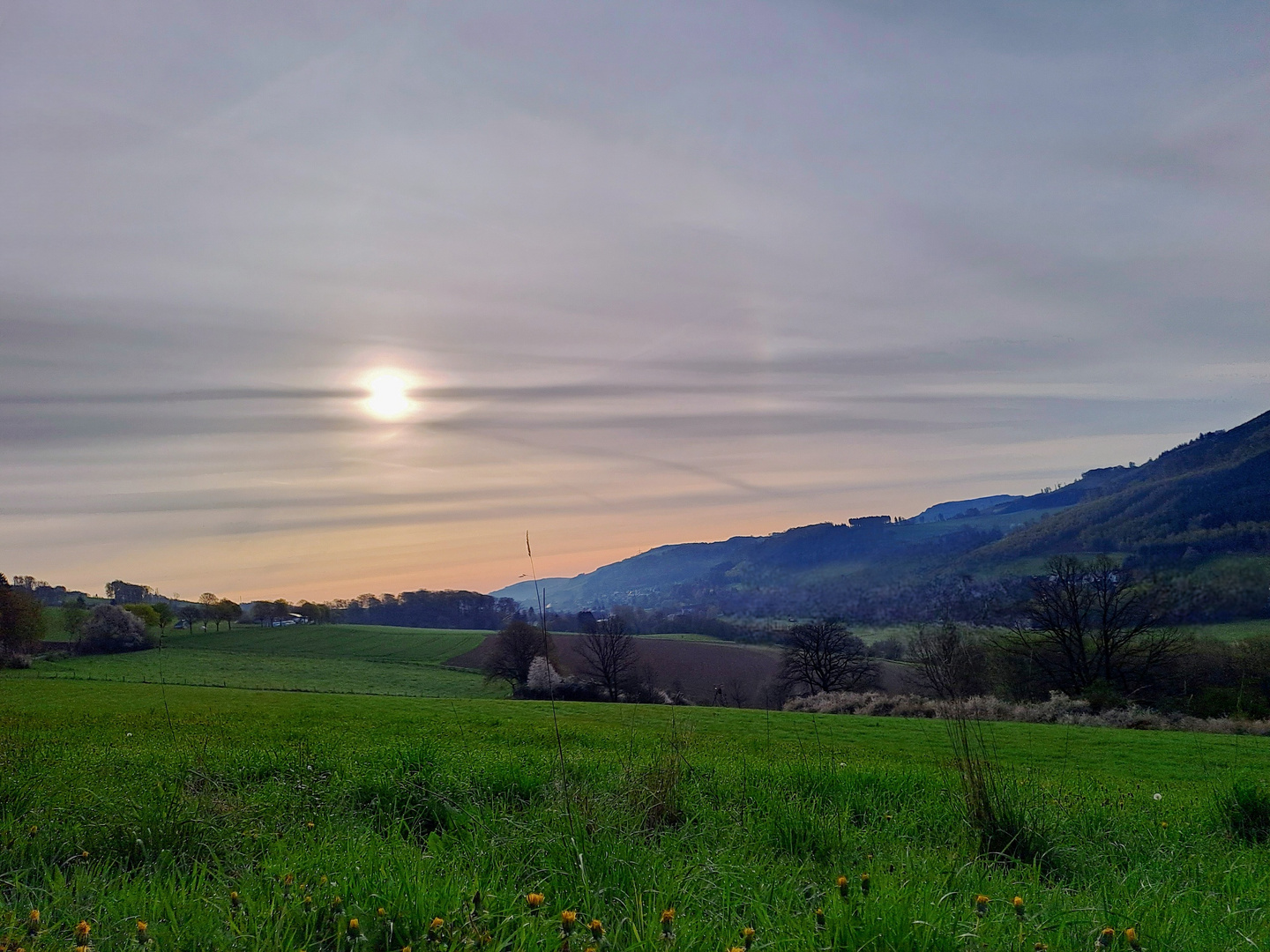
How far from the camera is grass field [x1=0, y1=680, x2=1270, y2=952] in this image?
3648mm

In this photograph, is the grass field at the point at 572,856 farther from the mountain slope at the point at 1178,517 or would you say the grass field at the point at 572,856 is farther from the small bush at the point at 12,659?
the mountain slope at the point at 1178,517

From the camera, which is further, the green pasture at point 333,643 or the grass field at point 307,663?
the green pasture at point 333,643

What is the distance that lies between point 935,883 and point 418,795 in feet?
14.8

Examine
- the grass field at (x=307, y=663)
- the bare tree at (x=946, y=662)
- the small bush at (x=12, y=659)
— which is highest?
the bare tree at (x=946, y=662)

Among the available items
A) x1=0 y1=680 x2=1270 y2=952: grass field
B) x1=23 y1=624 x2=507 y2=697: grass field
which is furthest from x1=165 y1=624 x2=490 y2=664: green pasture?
x1=0 y1=680 x2=1270 y2=952: grass field

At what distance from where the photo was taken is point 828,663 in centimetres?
5822

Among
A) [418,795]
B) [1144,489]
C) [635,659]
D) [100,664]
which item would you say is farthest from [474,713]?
[1144,489]

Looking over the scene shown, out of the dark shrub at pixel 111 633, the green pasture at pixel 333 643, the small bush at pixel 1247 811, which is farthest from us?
the green pasture at pixel 333 643

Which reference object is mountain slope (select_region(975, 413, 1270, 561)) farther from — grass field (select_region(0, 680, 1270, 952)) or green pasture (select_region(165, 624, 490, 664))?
grass field (select_region(0, 680, 1270, 952))

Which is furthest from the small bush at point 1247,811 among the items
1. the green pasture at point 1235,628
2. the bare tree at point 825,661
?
the green pasture at point 1235,628

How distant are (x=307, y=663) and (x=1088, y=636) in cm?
6681

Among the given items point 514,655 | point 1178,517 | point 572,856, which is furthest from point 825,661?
point 1178,517

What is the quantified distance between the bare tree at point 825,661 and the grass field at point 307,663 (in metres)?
24.4

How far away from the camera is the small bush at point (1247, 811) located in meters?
7.49
